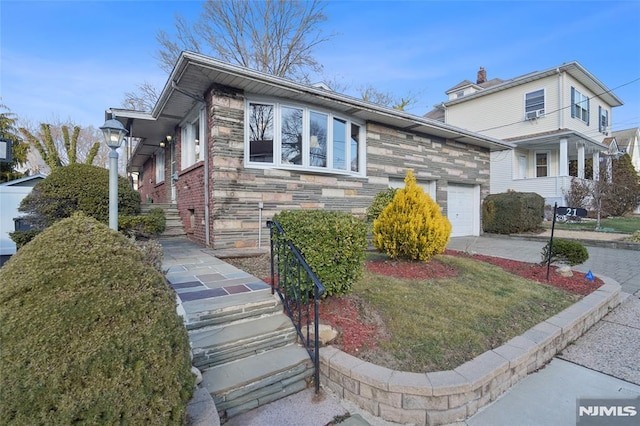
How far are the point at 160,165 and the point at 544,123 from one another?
58.7 ft

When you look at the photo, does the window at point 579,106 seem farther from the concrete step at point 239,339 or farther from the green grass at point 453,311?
the concrete step at point 239,339

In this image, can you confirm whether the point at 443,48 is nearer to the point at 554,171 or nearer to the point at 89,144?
the point at 554,171

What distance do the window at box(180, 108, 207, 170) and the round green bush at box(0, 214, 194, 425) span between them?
6290 mm

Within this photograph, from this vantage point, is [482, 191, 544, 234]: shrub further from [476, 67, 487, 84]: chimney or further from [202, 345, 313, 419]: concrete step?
[476, 67, 487, 84]: chimney

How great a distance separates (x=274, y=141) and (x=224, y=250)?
8.34 feet

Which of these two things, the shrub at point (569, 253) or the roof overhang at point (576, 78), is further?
the roof overhang at point (576, 78)

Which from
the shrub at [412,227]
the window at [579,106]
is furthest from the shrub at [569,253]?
the window at [579,106]

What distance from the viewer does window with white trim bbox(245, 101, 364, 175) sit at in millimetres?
6684

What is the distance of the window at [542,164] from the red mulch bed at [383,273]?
43.6ft

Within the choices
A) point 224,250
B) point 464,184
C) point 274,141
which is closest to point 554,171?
point 464,184

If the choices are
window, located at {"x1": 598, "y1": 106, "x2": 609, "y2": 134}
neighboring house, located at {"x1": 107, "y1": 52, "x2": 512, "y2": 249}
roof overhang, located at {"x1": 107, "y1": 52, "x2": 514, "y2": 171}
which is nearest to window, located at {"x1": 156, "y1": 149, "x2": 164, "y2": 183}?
roof overhang, located at {"x1": 107, "y1": 52, "x2": 514, "y2": 171}

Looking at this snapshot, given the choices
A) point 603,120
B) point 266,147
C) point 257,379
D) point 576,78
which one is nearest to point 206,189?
point 266,147

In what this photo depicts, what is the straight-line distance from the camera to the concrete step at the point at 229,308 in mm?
2756

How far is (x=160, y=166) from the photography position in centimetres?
1236
